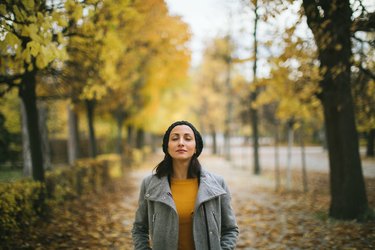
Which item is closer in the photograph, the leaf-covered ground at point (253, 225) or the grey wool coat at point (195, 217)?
the grey wool coat at point (195, 217)

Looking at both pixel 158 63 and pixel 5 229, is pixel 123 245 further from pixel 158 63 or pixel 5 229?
pixel 158 63

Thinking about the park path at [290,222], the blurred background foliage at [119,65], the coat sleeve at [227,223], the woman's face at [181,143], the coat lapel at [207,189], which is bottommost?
the park path at [290,222]

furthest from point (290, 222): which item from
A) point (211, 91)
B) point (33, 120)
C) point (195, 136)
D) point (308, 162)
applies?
point (211, 91)

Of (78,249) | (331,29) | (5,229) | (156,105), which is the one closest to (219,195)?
(78,249)

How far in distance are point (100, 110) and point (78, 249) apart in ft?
37.9

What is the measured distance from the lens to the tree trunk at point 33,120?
265 inches

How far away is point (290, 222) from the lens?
6.95 m

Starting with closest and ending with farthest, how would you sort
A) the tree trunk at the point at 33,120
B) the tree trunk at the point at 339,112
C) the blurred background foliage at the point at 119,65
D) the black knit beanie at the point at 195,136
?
the black knit beanie at the point at 195,136 < the blurred background foliage at the point at 119,65 < the tree trunk at the point at 339,112 < the tree trunk at the point at 33,120

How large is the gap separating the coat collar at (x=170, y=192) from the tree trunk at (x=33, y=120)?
519cm

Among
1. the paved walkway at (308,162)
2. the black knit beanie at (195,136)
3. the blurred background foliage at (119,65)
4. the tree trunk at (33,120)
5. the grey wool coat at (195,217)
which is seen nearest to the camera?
the grey wool coat at (195,217)

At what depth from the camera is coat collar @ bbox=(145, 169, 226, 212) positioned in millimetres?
2488

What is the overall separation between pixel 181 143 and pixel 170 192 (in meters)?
0.42

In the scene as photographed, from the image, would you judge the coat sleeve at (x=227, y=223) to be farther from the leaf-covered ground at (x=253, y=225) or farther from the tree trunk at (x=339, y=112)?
the tree trunk at (x=339, y=112)

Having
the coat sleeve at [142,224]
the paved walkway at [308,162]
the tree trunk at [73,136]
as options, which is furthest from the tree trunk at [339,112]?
the tree trunk at [73,136]
